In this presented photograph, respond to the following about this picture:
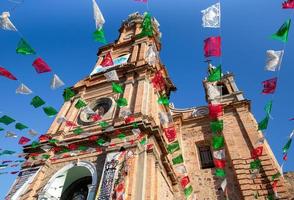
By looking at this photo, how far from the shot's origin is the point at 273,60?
7062mm

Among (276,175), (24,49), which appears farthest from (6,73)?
(276,175)

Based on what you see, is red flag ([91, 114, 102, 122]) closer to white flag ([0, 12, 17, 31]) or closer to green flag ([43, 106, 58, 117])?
green flag ([43, 106, 58, 117])

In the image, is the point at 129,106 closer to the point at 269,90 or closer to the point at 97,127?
the point at 97,127

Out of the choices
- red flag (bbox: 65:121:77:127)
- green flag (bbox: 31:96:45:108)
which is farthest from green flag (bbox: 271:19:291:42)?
red flag (bbox: 65:121:77:127)

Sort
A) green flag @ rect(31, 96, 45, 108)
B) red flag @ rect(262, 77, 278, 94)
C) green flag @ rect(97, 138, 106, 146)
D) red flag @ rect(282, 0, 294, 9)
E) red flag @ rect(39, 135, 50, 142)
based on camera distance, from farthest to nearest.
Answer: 1. red flag @ rect(39, 135, 50, 142)
2. green flag @ rect(97, 138, 106, 146)
3. green flag @ rect(31, 96, 45, 108)
4. red flag @ rect(262, 77, 278, 94)
5. red flag @ rect(282, 0, 294, 9)

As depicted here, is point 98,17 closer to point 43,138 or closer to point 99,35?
point 99,35

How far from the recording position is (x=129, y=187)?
324 inches

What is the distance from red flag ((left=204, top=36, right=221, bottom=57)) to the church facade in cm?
393

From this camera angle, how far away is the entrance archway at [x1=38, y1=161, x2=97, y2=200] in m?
9.66

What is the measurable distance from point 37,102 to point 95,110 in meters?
4.85

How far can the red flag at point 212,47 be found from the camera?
739cm

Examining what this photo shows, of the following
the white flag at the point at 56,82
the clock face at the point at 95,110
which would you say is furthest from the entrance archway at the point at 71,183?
the white flag at the point at 56,82

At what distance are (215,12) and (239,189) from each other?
341 inches

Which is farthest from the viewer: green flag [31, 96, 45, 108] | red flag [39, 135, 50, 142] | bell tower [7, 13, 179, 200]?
red flag [39, 135, 50, 142]
